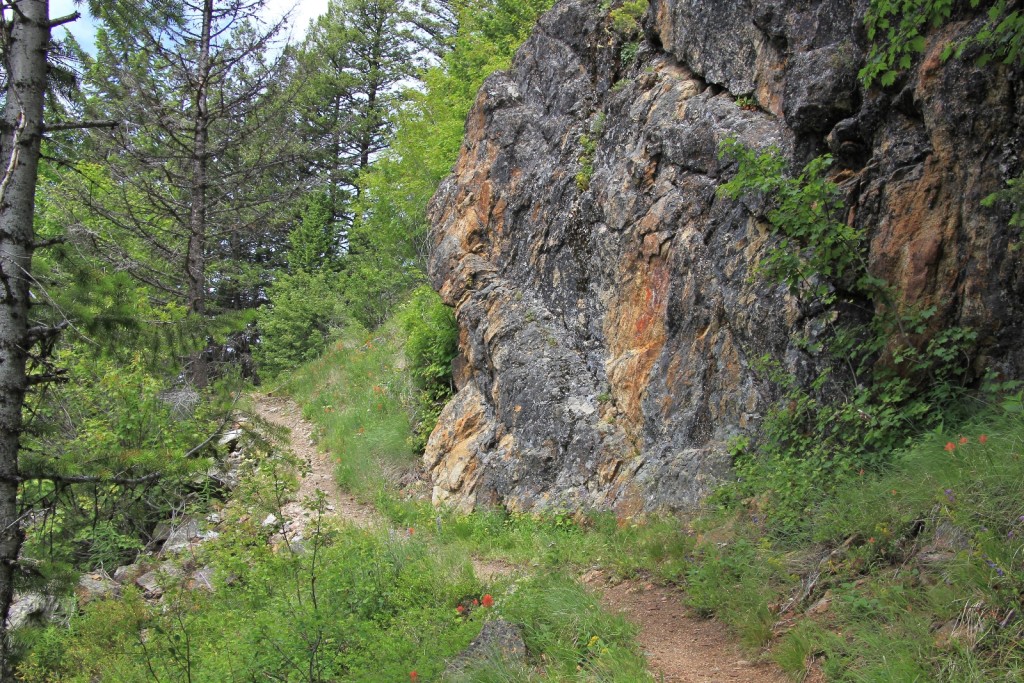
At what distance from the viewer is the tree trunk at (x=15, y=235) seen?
4.47m

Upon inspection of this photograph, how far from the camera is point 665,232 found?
801cm

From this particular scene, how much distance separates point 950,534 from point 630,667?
2186 mm

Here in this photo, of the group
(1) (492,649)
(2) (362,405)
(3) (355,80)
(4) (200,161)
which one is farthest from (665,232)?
(3) (355,80)

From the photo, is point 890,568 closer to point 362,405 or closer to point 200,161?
point 200,161

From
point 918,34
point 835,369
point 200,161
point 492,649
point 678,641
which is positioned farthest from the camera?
point 200,161

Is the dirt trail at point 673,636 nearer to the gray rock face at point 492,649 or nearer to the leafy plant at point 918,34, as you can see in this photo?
the gray rock face at point 492,649

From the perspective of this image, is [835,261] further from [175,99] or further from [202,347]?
[175,99]

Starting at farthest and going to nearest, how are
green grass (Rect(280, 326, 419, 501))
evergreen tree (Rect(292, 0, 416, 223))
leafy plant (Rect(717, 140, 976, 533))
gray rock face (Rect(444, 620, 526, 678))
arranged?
evergreen tree (Rect(292, 0, 416, 223)) → green grass (Rect(280, 326, 419, 501)) → leafy plant (Rect(717, 140, 976, 533)) → gray rock face (Rect(444, 620, 526, 678))

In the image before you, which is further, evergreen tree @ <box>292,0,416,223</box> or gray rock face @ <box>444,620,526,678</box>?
evergreen tree @ <box>292,0,416,223</box>

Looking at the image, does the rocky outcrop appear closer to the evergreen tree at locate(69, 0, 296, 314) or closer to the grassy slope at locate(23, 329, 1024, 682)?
the grassy slope at locate(23, 329, 1024, 682)

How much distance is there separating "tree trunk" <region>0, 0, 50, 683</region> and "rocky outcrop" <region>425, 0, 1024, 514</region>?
5.47 m

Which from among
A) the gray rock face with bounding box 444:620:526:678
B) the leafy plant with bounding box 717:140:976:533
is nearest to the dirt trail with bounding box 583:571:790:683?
the gray rock face with bounding box 444:620:526:678

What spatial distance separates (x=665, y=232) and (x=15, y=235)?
6.12 metres

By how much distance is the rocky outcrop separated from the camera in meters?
5.52
